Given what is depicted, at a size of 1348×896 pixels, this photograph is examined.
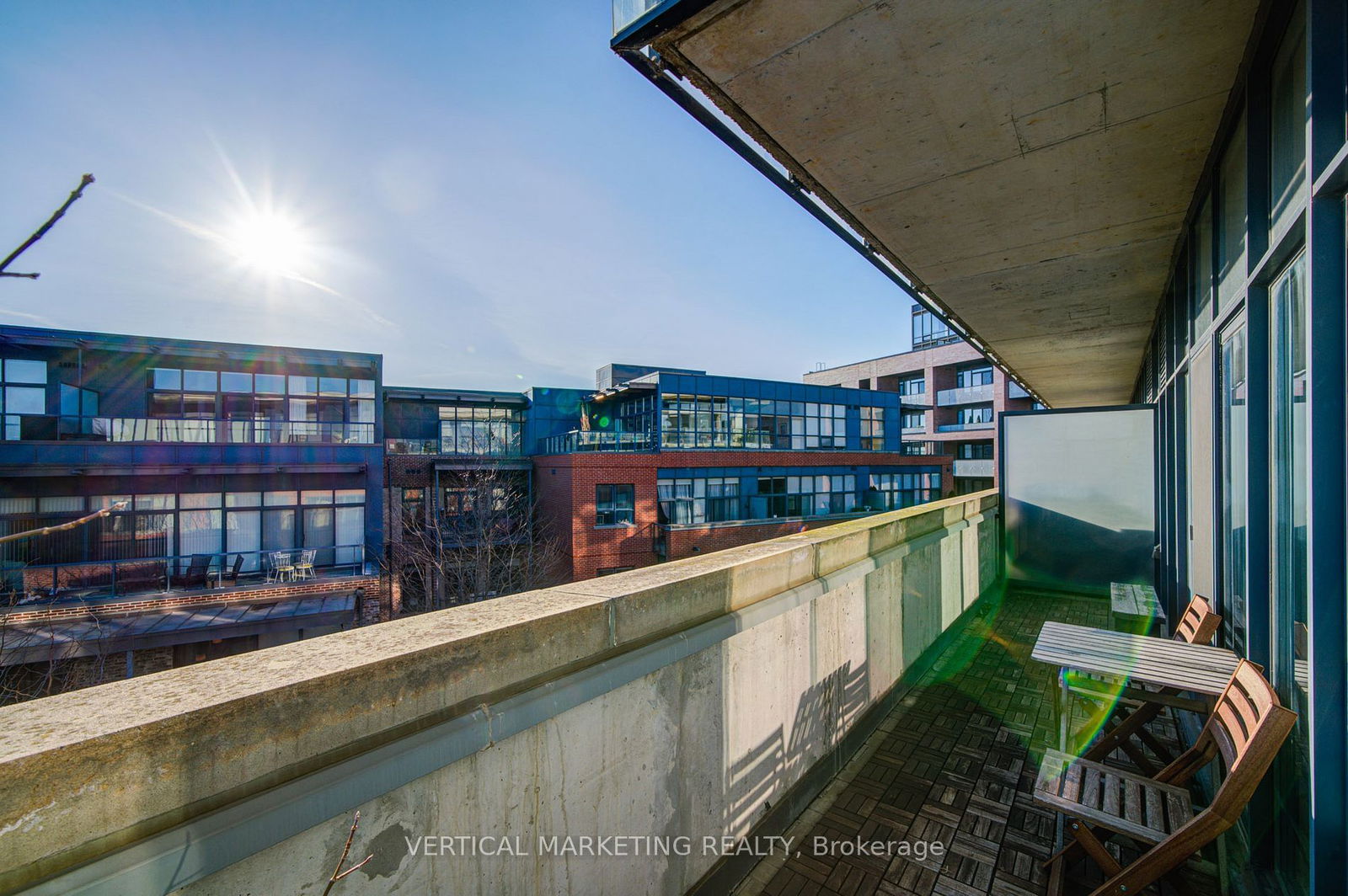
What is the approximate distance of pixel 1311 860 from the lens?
2.04 meters

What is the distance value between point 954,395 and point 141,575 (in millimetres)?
44910

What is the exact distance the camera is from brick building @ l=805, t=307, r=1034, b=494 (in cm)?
3872

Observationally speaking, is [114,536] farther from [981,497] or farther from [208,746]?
[981,497]

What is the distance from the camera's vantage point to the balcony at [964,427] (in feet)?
131

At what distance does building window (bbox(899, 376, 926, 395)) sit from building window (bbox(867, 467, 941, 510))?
14601 millimetres

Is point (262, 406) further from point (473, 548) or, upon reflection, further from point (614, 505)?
point (614, 505)

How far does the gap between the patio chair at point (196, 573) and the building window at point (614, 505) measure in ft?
37.8

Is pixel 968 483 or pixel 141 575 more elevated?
pixel 968 483

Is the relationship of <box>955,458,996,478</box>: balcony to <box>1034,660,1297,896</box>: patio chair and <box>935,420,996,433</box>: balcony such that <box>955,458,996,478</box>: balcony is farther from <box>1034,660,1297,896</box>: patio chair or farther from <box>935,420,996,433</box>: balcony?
<box>1034,660,1297,896</box>: patio chair

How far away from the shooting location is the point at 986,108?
2.94 metres

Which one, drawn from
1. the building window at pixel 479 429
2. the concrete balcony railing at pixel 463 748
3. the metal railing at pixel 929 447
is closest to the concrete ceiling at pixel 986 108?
the concrete balcony railing at pixel 463 748

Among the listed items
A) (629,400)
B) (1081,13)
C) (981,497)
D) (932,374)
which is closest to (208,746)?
(1081,13)

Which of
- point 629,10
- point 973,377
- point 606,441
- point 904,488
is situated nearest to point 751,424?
point 606,441

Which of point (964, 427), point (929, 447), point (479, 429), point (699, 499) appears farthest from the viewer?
point (929, 447)
